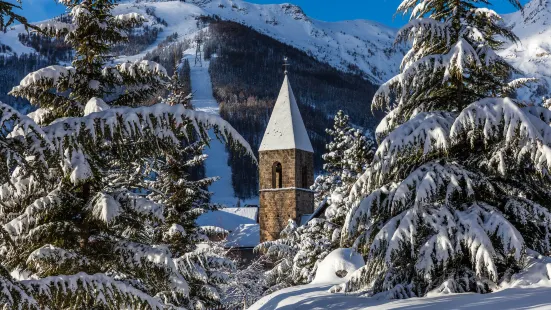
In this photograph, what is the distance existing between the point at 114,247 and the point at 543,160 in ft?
17.7

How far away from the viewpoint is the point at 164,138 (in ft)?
15.9

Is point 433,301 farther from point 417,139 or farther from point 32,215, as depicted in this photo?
point 32,215

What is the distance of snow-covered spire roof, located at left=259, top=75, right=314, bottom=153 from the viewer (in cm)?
4662

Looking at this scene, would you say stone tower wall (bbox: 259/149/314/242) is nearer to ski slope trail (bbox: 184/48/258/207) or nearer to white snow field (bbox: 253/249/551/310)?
white snow field (bbox: 253/249/551/310)

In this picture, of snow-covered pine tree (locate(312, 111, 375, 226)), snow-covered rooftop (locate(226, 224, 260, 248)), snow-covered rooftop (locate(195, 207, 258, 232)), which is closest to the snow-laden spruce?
snow-covered pine tree (locate(312, 111, 375, 226))

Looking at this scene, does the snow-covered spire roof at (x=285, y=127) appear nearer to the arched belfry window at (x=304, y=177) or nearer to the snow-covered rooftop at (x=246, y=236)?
the arched belfry window at (x=304, y=177)

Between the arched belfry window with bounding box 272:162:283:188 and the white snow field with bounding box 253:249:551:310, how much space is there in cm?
3766

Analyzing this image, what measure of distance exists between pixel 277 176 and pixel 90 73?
126ft

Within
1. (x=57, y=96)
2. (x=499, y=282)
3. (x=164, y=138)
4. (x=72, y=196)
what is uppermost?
(x=57, y=96)

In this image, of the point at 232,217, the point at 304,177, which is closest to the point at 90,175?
the point at 304,177

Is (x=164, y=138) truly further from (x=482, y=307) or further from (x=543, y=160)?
(x=543, y=160)

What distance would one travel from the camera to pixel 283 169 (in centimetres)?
4694

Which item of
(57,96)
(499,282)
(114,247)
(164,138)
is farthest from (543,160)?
(57,96)

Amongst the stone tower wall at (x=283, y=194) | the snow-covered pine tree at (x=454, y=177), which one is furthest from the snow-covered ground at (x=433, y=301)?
the stone tower wall at (x=283, y=194)
